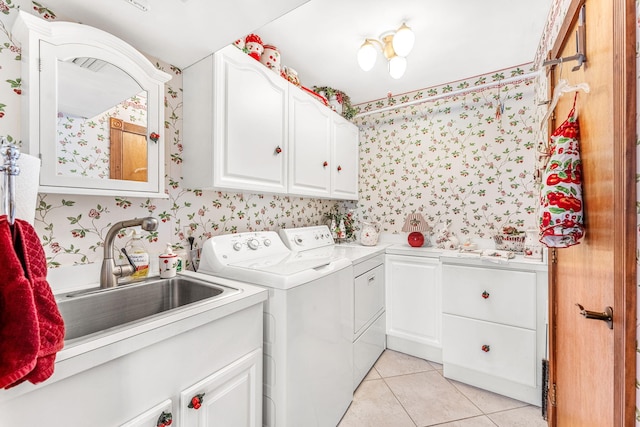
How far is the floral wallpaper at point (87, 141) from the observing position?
1.08 meters

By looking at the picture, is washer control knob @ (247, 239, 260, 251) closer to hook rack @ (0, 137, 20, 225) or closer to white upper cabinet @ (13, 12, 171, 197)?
white upper cabinet @ (13, 12, 171, 197)

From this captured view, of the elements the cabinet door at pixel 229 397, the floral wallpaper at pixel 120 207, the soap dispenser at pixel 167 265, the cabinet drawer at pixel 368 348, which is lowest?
the cabinet drawer at pixel 368 348

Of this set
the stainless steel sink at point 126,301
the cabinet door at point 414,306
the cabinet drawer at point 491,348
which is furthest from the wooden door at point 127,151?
the cabinet drawer at point 491,348


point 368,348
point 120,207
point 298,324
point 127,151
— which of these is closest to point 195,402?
point 298,324

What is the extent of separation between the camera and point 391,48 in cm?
191

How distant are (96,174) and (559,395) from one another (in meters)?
2.44

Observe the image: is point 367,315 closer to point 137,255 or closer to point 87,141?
point 137,255

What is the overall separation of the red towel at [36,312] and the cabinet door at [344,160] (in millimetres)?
2059

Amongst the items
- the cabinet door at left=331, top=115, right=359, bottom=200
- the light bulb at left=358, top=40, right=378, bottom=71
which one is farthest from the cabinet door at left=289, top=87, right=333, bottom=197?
the light bulb at left=358, top=40, right=378, bottom=71

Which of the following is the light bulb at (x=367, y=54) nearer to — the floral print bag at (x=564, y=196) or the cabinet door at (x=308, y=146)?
the cabinet door at (x=308, y=146)

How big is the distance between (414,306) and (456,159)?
1.39 meters

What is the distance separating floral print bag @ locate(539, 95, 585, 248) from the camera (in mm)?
1001

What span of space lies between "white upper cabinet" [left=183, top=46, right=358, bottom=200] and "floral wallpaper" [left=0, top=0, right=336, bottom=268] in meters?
0.09

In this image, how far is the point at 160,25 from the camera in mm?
1229
